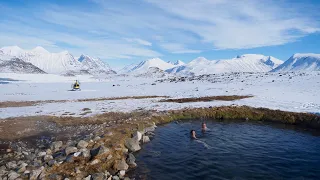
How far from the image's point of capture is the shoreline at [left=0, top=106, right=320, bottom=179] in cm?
1705

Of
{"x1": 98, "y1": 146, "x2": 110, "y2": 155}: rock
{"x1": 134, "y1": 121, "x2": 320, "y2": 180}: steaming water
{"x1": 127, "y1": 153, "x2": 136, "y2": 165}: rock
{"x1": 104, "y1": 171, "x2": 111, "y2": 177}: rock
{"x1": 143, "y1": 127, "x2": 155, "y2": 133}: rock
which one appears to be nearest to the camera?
{"x1": 104, "y1": 171, "x2": 111, "y2": 177}: rock

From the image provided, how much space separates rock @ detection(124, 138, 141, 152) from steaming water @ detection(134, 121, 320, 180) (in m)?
0.56

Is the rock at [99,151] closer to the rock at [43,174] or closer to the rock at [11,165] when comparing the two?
the rock at [43,174]

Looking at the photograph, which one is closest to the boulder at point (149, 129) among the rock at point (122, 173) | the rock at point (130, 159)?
the rock at point (130, 159)

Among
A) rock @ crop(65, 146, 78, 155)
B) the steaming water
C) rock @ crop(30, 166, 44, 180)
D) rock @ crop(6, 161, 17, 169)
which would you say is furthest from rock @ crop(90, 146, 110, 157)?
rock @ crop(6, 161, 17, 169)

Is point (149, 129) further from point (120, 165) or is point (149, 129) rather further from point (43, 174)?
point (43, 174)

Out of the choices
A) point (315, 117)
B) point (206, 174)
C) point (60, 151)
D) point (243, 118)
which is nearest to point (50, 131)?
point (60, 151)

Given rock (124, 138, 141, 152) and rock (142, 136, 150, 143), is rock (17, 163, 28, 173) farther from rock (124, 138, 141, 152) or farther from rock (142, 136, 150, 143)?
rock (142, 136, 150, 143)

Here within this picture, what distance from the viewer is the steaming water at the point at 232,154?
18031mm

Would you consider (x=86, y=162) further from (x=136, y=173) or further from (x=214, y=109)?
(x=214, y=109)

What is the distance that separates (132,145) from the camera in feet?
74.7

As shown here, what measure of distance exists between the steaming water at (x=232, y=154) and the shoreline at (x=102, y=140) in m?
1.71

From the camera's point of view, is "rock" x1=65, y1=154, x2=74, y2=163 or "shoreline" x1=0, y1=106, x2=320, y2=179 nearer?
"shoreline" x1=0, y1=106, x2=320, y2=179

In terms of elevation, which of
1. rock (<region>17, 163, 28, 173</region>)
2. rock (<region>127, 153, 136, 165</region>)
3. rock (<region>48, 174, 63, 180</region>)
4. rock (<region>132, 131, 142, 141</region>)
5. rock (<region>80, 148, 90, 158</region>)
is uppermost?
rock (<region>132, 131, 142, 141</region>)
